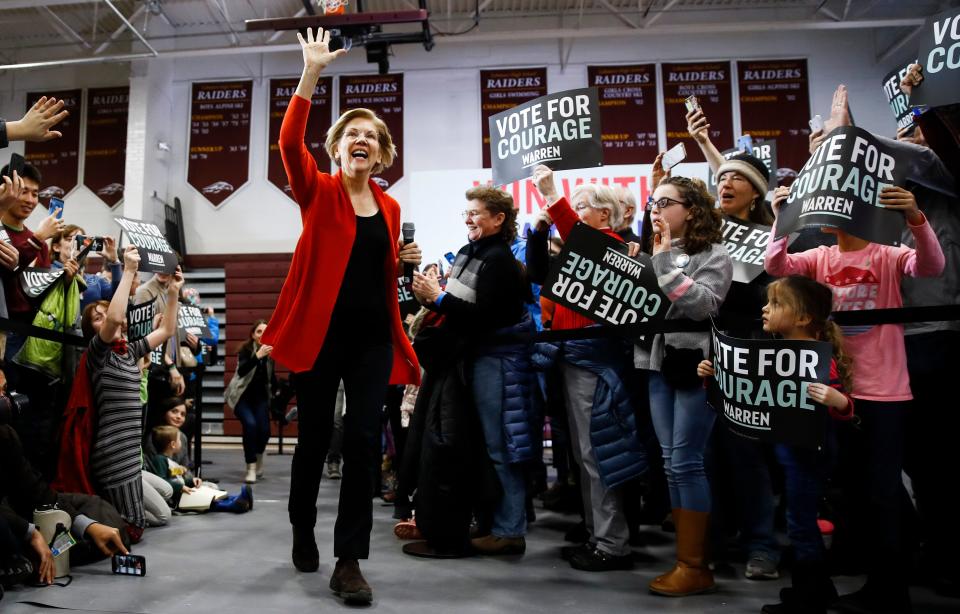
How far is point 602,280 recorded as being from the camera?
2.47m

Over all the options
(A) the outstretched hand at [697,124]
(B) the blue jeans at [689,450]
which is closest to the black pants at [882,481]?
(B) the blue jeans at [689,450]

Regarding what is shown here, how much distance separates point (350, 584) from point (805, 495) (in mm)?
1463

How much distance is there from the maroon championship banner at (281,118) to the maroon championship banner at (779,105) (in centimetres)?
645

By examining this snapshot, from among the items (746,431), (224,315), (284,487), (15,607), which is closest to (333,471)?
(284,487)

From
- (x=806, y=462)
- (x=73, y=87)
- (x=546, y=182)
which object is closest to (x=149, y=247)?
(x=546, y=182)

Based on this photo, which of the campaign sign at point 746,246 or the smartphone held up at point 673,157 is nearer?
the campaign sign at point 746,246

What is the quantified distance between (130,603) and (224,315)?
28.1 ft

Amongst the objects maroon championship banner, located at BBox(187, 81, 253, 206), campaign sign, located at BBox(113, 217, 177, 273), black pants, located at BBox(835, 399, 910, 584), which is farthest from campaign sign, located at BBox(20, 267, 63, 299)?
maroon championship banner, located at BBox(187, 81, 253, 206)

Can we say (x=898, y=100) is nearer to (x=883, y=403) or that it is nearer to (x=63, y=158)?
(x=883, y=403)

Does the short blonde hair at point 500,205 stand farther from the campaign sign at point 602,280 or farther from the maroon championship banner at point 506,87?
the maroon championship banner at point 506,87

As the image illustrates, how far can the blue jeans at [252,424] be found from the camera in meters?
4.90

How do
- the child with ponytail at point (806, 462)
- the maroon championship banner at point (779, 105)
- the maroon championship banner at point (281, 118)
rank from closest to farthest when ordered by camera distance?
the child with ponytail at point (806, 462)
the maroon championship banner at point (779, 105)
the maroon championship banner at point (281, 118)

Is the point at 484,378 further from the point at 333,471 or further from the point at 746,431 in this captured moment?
the point at 333,471

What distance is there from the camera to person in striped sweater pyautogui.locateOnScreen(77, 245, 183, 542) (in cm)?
300
